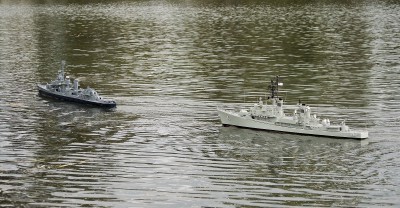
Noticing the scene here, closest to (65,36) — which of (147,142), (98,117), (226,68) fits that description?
(226,68)

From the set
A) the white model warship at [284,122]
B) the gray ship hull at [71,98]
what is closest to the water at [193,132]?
the gray ship hull at [71,98]

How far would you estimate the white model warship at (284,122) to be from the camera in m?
74.1

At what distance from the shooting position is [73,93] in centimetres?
9638

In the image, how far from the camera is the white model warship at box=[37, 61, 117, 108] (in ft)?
302

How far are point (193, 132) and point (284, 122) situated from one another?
8415 mm

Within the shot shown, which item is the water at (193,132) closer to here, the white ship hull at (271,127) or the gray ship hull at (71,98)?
the white ship hull at (271,127)

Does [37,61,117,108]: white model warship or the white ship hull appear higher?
the white ship hull

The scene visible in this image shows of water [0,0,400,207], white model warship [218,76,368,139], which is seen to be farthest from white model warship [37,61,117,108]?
white model warship [218,76,368,139]

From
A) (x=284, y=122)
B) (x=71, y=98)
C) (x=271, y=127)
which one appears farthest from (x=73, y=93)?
(x=284, y=122)

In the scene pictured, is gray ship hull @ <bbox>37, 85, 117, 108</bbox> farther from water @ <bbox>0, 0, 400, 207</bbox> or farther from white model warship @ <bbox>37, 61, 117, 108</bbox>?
water @ <bbox>0, 0, 400, 207</bbox>


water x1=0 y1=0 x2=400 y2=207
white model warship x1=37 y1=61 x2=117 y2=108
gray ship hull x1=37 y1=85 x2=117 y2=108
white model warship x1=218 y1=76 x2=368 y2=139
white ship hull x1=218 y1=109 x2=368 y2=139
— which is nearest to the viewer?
water x1=0 y1=0 x2=400 y2=207

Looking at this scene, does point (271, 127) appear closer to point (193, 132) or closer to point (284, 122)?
point (284, 122)

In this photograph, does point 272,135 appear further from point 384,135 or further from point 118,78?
point 118,78

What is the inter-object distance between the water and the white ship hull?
94cm
